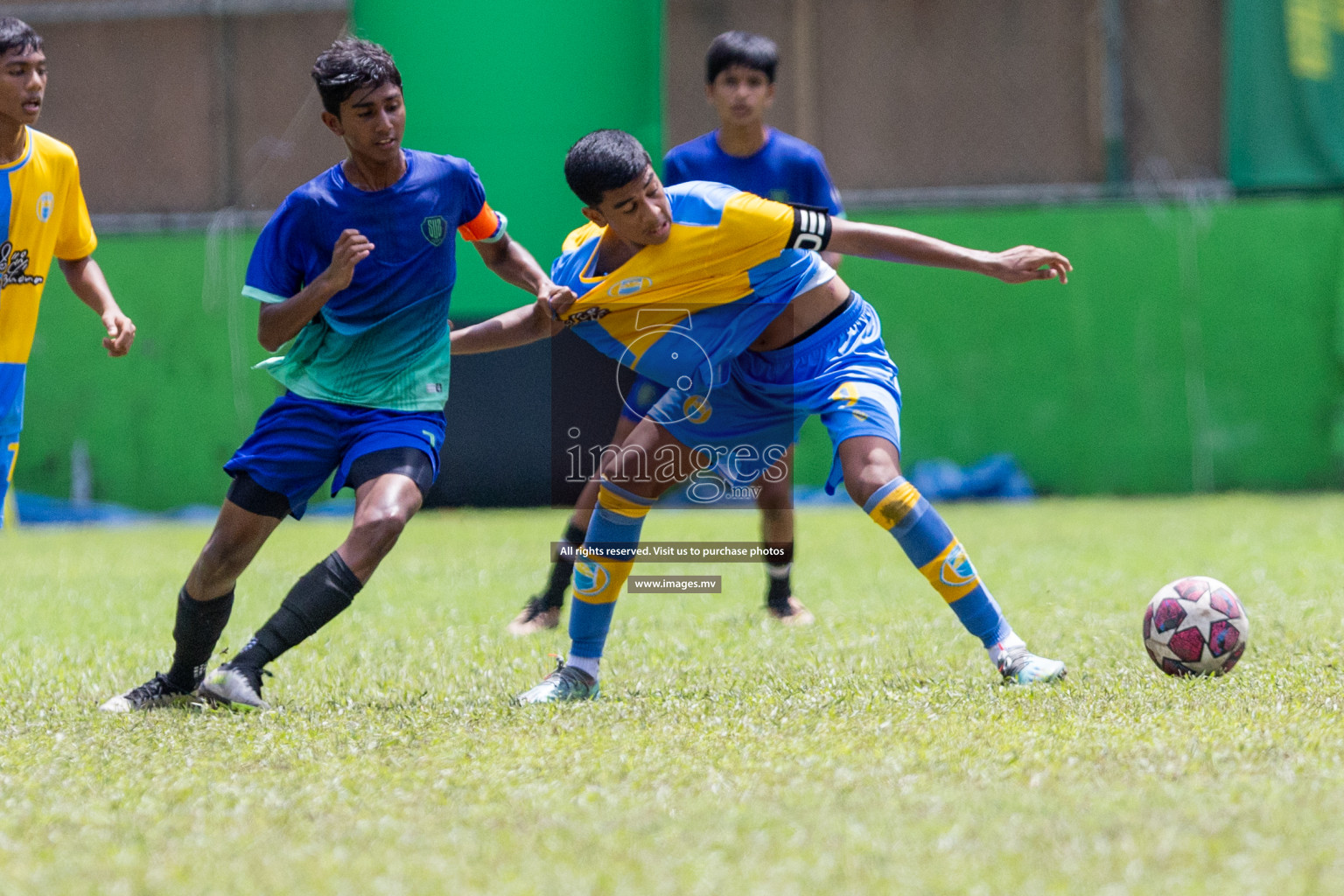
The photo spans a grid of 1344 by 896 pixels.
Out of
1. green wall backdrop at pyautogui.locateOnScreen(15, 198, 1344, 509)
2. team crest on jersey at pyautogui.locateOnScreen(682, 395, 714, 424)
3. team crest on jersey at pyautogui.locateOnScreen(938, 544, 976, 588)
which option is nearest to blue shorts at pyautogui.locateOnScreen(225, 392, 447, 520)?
team crest on jersey at pyautogui.locateOnScreen(682, 395, 714, 424)

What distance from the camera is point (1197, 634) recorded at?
4.51 metres

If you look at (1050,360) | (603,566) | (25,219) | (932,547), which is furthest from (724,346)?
(1050,360)

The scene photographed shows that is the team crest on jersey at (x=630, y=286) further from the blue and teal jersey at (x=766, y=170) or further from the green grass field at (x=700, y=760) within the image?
the blue and teal jersey at (x=766, y=170)

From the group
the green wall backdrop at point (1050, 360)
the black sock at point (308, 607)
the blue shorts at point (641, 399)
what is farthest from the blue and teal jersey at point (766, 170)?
the green wall backdrop at point (1050, 360)

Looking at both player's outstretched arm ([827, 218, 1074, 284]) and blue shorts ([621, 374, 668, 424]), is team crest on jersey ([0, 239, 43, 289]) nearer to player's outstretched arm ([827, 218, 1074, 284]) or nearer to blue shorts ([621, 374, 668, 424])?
blue shorts ([621, 374, 668, 424])

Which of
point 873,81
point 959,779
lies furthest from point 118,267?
point 959,779

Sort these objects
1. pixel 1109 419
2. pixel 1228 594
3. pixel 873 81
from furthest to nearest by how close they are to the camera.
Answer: pixel 873 81
pixel 1109 419
pixel 1228 594

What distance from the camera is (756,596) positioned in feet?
23.4

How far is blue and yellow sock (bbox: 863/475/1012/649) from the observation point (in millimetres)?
4492

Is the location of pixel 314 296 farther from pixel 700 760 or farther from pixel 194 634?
pixel 700 760

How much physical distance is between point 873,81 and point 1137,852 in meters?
13.4

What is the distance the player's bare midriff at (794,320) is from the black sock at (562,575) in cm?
166

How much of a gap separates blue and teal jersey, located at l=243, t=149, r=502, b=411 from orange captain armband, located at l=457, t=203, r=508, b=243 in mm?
75

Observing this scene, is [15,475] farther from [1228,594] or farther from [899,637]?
[1228,594]
